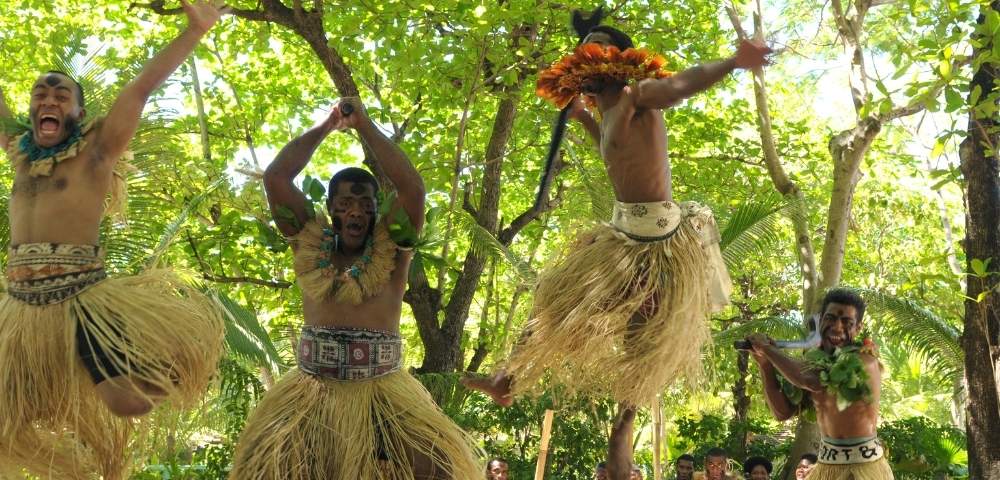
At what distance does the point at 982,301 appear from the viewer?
4977 mm

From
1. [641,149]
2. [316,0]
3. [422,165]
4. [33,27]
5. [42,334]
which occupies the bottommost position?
[42,334]

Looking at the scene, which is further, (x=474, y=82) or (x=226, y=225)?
(x=226, y=225)

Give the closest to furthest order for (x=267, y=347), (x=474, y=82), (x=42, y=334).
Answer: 1. (x=42, y=334)
2. (x=267, y=347)
3. (x=474, y=82)

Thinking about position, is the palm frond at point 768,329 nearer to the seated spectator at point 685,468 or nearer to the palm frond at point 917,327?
the palm frond at point 917,327

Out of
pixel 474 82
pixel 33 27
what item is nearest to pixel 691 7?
pixel 474 82

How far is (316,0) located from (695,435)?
503cm

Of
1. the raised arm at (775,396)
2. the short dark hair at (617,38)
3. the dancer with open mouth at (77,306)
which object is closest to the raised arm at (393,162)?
the dancer with open mouth at (77,306)

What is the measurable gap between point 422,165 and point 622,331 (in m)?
5.51

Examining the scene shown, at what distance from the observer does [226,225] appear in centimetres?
906

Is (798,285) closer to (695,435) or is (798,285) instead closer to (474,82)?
(695,435)

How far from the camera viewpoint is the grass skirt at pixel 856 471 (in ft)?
13.6

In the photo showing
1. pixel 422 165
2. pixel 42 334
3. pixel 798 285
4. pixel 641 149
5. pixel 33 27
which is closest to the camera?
pixel 42 334

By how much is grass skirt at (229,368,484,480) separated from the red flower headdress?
1.14 m

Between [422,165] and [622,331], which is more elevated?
[422,165]
